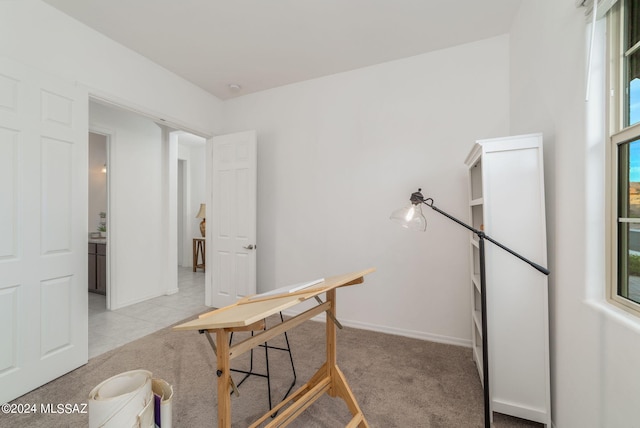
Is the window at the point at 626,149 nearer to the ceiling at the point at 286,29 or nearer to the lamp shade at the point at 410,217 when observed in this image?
the lamp shade at the point at 410,217

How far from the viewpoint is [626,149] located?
3.96ft

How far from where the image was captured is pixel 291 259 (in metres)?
3.51

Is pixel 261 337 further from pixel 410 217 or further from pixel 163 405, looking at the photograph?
pixel 410 217

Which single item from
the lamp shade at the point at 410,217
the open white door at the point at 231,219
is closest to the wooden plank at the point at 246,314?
the lamp shade at the point at 410,217

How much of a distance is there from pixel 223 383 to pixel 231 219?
2691 millimetres

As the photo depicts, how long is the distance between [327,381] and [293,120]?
9.44 ft

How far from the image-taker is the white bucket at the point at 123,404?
128 centimetres

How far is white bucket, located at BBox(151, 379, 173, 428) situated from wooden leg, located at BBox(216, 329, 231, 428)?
18.0 inches

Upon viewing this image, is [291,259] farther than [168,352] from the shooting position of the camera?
Yes

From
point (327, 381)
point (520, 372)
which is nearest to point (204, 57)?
point (327, 381)

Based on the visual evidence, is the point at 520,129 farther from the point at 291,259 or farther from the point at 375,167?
the point at 291,259

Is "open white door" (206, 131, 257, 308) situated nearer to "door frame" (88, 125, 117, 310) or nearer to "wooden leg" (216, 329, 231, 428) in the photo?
"door frame" (88, 125, 117, 310)

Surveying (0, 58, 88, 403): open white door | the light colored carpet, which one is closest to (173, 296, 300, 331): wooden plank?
the light colored carpet

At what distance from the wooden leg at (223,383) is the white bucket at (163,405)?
46 cm
